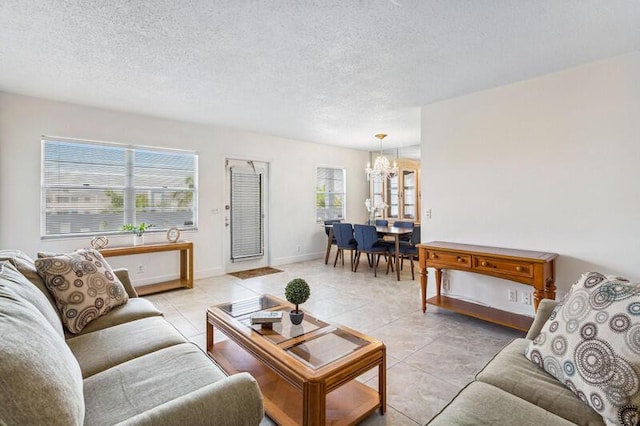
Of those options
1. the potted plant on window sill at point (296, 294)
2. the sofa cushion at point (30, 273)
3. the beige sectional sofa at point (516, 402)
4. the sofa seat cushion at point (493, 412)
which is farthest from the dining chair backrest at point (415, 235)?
the sofa cushion at point (30, 273)

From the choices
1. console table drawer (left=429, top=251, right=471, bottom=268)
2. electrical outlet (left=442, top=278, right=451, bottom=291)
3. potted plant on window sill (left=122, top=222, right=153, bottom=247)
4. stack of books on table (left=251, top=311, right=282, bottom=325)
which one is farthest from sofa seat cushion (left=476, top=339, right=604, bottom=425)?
potted plant on window sill (left=122, top=222, right=153, bottom=247)

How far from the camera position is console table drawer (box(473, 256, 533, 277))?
8.59ft

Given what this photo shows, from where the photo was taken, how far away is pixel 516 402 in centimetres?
118

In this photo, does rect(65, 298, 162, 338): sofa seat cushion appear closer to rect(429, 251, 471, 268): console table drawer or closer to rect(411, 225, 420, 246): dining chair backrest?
rect(429, 251, 471, 268): console table drawer

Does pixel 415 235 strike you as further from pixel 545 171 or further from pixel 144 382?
pixel 144 382

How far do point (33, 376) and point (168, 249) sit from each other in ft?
12.0

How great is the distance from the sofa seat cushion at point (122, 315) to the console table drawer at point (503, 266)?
274 cm

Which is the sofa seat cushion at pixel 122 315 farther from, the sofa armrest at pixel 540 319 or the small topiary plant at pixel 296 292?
the sofa armrest at pixel 540 319

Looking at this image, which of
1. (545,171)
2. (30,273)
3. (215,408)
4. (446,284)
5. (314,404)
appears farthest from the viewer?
(446,284)

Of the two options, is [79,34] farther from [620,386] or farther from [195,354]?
[620,386]

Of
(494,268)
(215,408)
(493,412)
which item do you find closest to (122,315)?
(215,408)

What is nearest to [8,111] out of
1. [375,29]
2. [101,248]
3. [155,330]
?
[101,248]

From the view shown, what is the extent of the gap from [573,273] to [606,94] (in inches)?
62.1

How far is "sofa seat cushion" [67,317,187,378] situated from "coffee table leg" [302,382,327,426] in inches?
30.4
